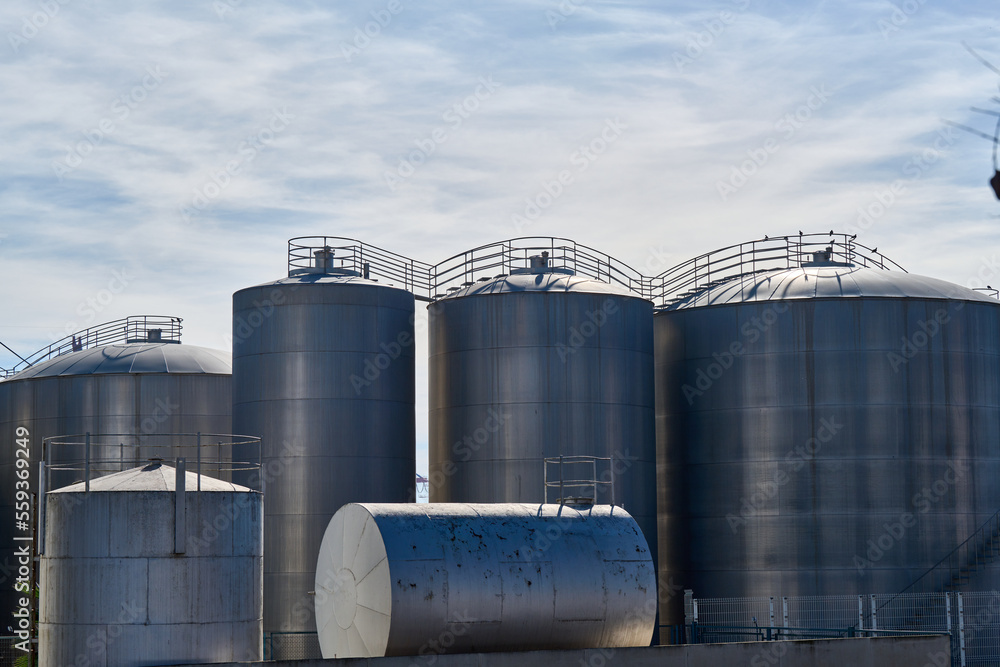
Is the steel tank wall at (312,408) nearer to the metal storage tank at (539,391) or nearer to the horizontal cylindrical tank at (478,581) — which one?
the metal storage tank at (539,391)

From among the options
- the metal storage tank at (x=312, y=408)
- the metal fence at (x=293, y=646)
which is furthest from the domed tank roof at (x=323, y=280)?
the metal fence at (x=293, y=646)

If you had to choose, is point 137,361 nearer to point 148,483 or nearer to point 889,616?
point 148,483

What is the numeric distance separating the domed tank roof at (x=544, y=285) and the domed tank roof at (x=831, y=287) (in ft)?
11.1

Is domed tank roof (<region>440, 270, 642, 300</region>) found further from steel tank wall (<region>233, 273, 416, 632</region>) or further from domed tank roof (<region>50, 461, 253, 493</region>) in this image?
domed tank roof (<region>50, 461, 253, 493</region>)

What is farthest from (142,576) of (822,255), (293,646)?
(822,255)

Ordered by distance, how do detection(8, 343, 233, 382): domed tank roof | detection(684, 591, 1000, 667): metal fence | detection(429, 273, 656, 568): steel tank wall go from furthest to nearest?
detection(8, 343, 233, 382): domed tank roof → detection(429, 273, 656, 568): steel tank wall → detection(684, 591, 1000, 667): metal fence

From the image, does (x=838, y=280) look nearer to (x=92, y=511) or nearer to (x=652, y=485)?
(x=652, y=485)

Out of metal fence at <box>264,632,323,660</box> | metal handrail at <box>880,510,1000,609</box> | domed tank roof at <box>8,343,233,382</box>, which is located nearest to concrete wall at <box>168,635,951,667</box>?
metal handrail at <box>880,510,1000,609</box>

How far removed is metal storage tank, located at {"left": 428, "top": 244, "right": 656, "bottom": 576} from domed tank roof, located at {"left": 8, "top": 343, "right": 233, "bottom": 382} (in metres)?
9.68

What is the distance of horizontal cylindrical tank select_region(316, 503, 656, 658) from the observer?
21.6 meters

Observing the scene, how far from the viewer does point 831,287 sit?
3516 cm

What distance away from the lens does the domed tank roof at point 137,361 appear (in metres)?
40.7

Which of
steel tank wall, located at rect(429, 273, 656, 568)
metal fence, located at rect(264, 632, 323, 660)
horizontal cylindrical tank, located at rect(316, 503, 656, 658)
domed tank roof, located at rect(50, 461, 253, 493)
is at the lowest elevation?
metal fence, located at rect(264, 632, 323, 660)

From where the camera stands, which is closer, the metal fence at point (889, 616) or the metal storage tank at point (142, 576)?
the metal storage tank at point (142, 576)
